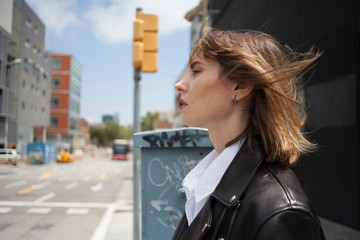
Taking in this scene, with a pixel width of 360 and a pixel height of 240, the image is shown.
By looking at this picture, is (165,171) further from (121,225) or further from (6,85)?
(121,225)

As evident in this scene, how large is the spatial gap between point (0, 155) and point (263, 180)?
2994 millimetres

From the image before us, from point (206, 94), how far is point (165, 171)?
1786mm

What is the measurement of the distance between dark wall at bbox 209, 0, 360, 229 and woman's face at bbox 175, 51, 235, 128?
354 centimetres

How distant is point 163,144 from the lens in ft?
8.82

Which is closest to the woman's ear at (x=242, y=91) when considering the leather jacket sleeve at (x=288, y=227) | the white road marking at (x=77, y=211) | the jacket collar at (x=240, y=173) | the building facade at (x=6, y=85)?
the jacket collar at (x=240, y=173)

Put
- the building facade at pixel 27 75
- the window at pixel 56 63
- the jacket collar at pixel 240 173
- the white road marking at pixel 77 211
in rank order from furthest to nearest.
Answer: the white road marking at pixel 77 211
the window at pixel 56 63
the building facade at pixel 27 75
the jacket collar at pixel 240 173

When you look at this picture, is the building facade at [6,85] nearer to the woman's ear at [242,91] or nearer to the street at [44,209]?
the street at [44,209]

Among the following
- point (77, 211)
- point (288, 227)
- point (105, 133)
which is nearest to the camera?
point (288, 227)

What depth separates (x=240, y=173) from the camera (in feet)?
2.83

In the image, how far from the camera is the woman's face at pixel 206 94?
1034 mm

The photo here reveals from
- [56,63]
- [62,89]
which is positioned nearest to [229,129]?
[56,63]

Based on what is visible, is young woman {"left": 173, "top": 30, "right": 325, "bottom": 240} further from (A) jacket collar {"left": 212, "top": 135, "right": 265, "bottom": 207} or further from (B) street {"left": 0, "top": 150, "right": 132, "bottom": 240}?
(B) street {"left": 0, "top": 150, "right": 132, "bottom": 240}

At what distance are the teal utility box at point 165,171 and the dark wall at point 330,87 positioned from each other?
2.56m

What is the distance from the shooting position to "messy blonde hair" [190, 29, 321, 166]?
948 millimetres
